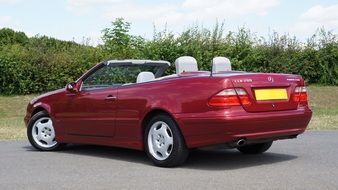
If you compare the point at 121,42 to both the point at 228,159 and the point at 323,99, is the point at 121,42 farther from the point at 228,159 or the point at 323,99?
the point at 228,159

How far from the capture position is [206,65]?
21.1 metres

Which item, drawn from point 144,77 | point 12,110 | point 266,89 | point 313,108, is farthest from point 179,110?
point 12,110

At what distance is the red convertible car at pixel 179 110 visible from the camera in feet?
22.4

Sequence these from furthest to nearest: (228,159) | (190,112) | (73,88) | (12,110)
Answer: (12,110) < (73,88) < (228,159) < (190,112)

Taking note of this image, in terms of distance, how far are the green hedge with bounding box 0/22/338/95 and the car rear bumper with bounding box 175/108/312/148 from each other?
45.1 feet

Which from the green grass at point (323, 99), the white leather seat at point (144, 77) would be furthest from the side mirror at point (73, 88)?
the green grass at point (323, 99)

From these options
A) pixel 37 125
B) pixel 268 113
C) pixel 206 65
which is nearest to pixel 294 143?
pixel 268 113

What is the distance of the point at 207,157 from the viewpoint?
8.20 metres

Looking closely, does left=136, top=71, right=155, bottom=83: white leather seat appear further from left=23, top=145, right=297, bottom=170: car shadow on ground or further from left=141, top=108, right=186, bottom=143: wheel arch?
left=23, top=145, right=297, bottom=170: car shadow on ground

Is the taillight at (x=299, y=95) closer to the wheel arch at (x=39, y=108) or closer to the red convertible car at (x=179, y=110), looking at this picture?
the red convertible car at (x=179, y=110)

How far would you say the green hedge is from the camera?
20688 millimetres

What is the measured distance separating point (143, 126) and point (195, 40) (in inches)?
561

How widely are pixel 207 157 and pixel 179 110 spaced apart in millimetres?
1374

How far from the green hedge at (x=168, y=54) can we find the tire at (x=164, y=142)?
13325 mm
